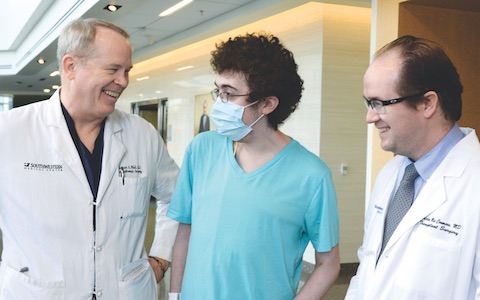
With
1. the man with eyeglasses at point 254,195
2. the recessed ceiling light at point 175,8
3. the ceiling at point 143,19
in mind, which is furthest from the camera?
the recessed ceiling light at point 175,8

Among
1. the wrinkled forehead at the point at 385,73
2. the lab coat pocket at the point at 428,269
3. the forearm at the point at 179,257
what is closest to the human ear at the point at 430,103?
the wrinkled forehead at the point at 385,73

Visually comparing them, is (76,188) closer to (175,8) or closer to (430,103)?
(430,103)

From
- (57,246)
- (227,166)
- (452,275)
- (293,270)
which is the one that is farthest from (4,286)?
(452,275)

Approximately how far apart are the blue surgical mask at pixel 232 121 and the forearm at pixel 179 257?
0.48 metres

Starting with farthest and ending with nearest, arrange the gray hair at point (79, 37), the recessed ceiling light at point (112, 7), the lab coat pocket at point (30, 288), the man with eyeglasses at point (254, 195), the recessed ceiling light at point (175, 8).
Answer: the recessed ceiling light at point (112, 7), the recessed ceiling light at point (175, 8), the gray hair at point (79, 37), the lab coat pocket at point (30, 288), the man with eyeglasses at point (254, 195)

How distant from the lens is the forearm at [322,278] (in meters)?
2.18

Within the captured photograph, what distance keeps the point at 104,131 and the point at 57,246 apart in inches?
22.0

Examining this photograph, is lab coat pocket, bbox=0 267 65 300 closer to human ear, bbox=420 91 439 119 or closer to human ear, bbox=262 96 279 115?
human ear, bbox=262 96 279 115

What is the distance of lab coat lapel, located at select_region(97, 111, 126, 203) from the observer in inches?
93.0

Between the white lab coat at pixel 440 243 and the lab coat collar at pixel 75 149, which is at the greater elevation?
the lab coat collar at pixel 75 149

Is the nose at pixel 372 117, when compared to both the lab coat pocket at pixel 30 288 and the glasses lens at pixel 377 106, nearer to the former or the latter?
the glasses lens at pixel 377 106

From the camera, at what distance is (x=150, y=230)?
10109 millimetres

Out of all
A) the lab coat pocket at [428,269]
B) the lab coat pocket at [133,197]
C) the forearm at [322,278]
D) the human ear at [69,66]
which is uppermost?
the human ear at [69,66]

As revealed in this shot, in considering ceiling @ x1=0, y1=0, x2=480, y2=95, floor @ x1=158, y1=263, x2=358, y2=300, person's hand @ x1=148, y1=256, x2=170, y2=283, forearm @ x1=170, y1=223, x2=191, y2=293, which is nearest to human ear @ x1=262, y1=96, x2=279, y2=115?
forearm @ x1=170, y1=223, x2=191, y2=293
